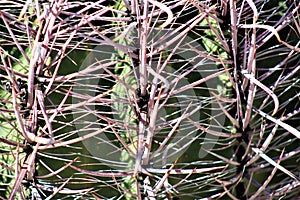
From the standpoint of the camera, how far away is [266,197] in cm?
88

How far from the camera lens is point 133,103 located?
0.77 metres

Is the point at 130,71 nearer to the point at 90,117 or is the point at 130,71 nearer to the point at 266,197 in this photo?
the point at 90,117

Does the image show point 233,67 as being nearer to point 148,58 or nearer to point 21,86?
point 148,58

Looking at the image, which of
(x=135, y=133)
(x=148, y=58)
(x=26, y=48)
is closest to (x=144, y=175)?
(x=135, y=133)

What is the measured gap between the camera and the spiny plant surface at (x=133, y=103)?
0.75 metres

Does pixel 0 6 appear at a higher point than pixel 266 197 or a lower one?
higher

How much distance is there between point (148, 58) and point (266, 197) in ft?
1.08

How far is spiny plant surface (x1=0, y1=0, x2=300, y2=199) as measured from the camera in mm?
746

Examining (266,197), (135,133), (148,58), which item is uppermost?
(148,58)

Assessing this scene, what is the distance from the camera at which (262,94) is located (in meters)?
→ 0.90

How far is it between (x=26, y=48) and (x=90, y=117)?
0.58 ft

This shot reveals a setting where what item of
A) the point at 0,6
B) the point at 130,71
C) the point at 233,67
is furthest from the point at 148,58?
the point at 0,6

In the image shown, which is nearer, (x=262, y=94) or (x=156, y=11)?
(x=156, y=11)

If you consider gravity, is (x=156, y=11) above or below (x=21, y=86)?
above
